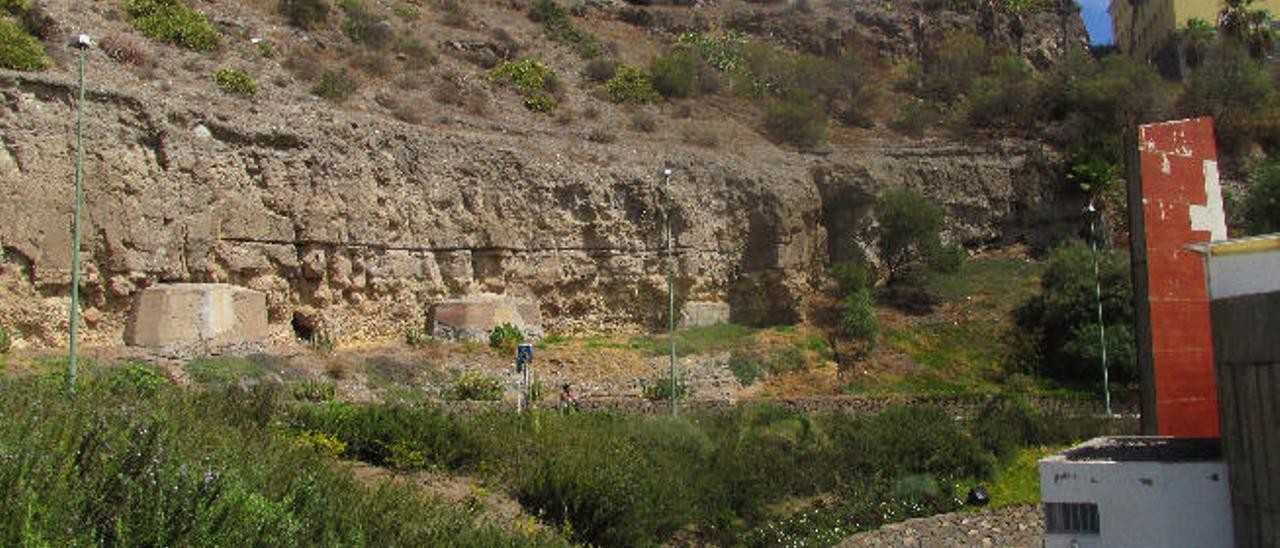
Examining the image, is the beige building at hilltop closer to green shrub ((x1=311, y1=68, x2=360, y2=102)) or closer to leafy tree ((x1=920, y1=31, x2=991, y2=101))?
leafy tree ((x1=920, y1=31, x2=991, y2=101))

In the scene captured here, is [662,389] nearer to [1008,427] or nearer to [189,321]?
[1008,427]

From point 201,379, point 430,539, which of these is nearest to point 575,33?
point 201,379

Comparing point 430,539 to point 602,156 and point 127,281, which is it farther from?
point 602,156

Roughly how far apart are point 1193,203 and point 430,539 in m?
13.5

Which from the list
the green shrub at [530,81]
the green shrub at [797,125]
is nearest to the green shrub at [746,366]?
the green shrub at [797,125]

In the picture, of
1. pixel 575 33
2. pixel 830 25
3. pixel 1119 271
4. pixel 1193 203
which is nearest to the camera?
pixel 1193 203

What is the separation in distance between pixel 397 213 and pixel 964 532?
16923mm

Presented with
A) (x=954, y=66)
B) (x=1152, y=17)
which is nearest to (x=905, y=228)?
(x=954, y=66)

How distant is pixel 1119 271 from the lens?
32.8 metres

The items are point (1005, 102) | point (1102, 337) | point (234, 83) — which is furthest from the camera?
point (1005, 102)

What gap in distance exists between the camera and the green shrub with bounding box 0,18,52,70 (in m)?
24.3

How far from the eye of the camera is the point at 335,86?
1318 inches

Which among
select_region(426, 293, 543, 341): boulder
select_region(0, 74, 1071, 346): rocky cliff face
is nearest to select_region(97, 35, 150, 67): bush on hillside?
select_region(0, 74, 1071, 346): rocky cliff face

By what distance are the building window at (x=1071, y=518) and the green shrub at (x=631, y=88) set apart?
111ft
